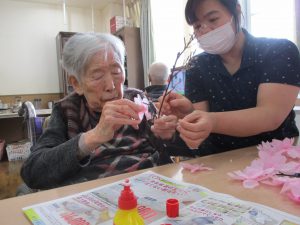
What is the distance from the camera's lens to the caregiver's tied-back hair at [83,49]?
1.11m

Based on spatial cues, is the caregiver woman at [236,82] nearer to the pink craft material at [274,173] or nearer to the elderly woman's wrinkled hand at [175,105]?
the elderly woman's wrinkled hand at [175,105]

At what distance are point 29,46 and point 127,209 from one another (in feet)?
18.9

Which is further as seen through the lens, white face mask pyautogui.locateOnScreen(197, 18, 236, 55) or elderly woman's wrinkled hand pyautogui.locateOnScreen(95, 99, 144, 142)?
white face mask pyautogui.locateOnScreen(197, 18, 236, 55)

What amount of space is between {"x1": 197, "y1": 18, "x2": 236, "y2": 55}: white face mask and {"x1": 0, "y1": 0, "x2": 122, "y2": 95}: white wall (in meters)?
4.94

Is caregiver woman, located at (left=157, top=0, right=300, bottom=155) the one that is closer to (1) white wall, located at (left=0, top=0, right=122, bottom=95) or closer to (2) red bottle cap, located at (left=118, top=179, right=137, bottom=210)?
(2) red bottle cap, located at (left=118, top=179, right=137, bottom=210)

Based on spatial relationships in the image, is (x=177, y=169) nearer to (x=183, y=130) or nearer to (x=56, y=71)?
(x=183, y=130)

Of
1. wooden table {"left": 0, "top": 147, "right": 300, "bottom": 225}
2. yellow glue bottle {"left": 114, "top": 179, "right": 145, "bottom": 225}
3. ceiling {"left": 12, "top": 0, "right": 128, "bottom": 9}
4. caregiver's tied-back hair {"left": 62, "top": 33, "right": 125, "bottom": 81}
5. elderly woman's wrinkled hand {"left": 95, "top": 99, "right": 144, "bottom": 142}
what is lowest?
wooden table {"left": 0, "top": 147, "right": 300, "bottom": 225}

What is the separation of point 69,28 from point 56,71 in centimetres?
96

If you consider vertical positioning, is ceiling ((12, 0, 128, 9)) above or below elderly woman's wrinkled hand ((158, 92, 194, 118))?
above

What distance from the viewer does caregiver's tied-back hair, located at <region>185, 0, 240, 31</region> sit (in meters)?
1.22

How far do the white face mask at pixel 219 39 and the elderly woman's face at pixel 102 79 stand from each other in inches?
16.5

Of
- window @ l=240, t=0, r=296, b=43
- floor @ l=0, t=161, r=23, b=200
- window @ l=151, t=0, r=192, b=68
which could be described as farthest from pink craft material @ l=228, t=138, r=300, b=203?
window @ l=151, t=0, r=192, b=68

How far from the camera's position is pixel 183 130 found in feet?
2.93

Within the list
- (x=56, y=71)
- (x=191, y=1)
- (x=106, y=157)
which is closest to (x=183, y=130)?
(x=106, y=157)
